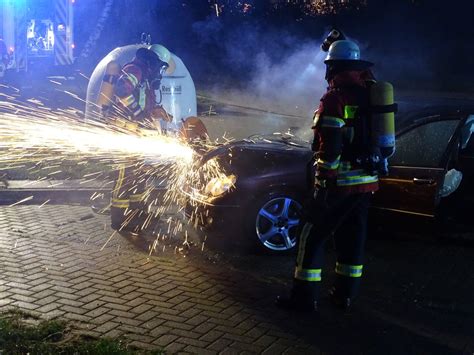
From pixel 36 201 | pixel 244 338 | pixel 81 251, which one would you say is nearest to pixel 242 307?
pixel 244 338

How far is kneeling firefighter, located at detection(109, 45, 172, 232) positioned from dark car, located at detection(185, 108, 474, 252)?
3.35ft

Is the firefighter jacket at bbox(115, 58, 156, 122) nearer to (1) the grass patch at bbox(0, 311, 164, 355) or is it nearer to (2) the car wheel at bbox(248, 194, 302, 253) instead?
(2) the car wheel at bbox(248, 194, 302, 253)

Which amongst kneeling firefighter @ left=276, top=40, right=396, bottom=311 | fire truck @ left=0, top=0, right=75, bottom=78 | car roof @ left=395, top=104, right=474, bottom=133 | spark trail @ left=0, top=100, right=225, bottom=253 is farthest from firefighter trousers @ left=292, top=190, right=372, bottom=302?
fire truck @ left=0, top=0, right=75, bottom=78

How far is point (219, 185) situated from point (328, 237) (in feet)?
5.52

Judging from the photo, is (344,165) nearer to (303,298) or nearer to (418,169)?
(303,298)

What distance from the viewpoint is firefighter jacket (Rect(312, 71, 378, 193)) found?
4.48m

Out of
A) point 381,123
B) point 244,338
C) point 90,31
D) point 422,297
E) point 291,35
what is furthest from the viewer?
point 291,35

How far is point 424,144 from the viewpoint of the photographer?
237 inches

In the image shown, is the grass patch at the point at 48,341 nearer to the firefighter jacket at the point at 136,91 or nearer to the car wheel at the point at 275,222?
the car wheel at the point at 275,222

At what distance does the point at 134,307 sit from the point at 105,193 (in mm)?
4078

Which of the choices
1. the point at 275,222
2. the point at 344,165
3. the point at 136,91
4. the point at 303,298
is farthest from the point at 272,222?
the point at 136,91

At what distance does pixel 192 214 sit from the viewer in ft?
20.7

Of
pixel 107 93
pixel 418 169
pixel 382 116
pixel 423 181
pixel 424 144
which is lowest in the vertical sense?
pixel 423 181

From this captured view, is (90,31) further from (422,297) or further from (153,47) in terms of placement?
(422,297)
